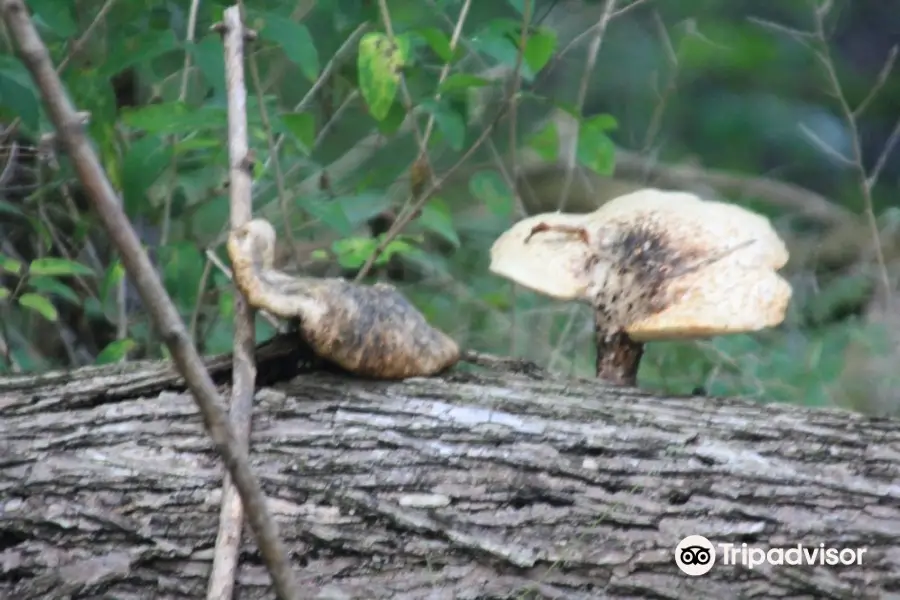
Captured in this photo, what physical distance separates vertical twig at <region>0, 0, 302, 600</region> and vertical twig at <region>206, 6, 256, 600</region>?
0.38m

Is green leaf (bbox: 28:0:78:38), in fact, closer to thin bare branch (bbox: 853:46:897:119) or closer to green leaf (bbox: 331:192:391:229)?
green leaf (bbox: 331:192:391:229)

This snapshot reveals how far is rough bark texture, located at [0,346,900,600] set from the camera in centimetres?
128

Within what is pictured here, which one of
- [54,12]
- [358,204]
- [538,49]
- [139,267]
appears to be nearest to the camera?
[139,267]

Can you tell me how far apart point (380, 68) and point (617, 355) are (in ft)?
2.88

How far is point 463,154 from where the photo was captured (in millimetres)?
2674

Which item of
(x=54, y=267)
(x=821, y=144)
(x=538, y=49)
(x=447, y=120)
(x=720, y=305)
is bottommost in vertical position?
(x=821, y=144)

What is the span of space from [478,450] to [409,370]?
0.82ft

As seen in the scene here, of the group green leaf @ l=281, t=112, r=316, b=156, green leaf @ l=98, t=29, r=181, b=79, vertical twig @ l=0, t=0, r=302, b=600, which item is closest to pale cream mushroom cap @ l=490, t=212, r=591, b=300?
green leaf @ l=281, t=112, r=316, b=156

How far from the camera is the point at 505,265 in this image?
6.10 feet

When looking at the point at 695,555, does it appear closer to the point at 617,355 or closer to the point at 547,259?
the point at 617,355

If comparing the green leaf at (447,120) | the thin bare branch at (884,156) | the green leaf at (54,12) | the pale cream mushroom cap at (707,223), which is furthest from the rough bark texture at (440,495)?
the thin bare branch at (884,156)

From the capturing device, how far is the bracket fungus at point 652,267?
153 centimetres

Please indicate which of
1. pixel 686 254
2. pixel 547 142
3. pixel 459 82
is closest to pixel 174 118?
pixel 459 82

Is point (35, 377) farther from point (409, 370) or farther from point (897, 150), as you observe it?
point (897, 150)
